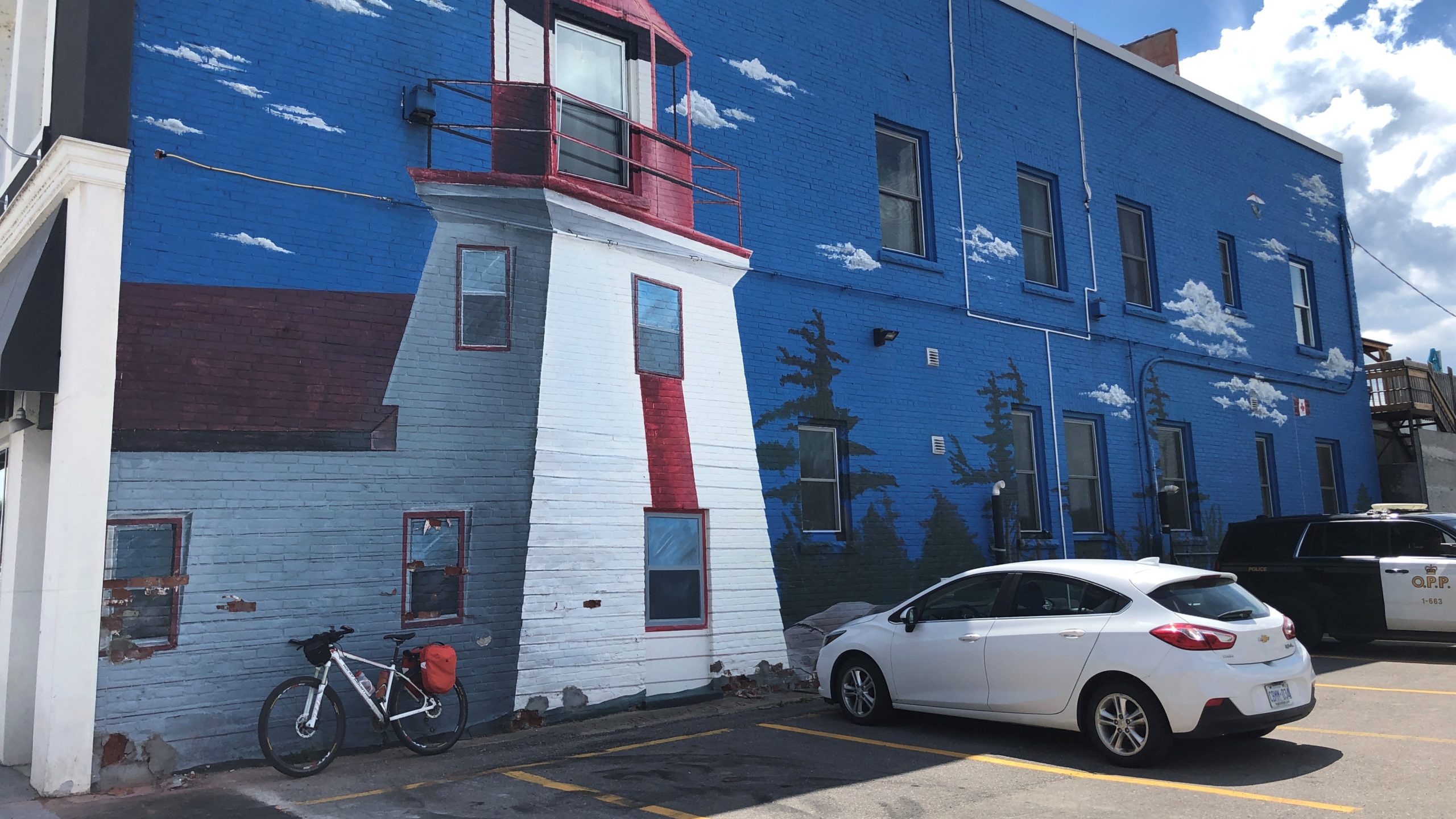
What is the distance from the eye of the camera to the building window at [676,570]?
1047 cm

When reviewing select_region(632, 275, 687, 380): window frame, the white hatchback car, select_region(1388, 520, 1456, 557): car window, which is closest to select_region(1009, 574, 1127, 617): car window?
the white hatchback car

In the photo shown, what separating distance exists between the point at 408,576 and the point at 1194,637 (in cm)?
623

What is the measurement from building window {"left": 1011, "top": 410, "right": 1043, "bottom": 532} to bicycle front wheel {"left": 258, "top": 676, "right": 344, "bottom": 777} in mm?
9452

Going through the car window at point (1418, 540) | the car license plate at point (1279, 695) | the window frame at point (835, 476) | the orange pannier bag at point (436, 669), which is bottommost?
the car license plate at point (1279, 695)

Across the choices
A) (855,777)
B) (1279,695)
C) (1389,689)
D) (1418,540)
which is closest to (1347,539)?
(1418,540)

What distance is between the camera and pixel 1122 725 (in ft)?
23.9

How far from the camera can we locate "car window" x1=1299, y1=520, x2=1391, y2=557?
40.7 feet

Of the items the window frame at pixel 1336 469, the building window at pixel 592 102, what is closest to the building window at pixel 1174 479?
the window frame at pixel 1336 469

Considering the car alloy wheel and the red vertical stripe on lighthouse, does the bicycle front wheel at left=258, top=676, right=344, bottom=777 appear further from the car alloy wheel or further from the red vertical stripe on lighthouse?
the car alloy wheel

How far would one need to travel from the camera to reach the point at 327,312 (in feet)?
29.2

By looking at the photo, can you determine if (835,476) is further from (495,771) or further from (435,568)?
(495,771)

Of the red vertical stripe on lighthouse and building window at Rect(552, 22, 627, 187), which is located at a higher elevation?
building window at Rect(552, 22, 627, 187)

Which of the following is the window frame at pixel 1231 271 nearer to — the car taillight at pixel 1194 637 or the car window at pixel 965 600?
the car window at pixel 965 600

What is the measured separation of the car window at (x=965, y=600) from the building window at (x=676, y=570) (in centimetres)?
268
